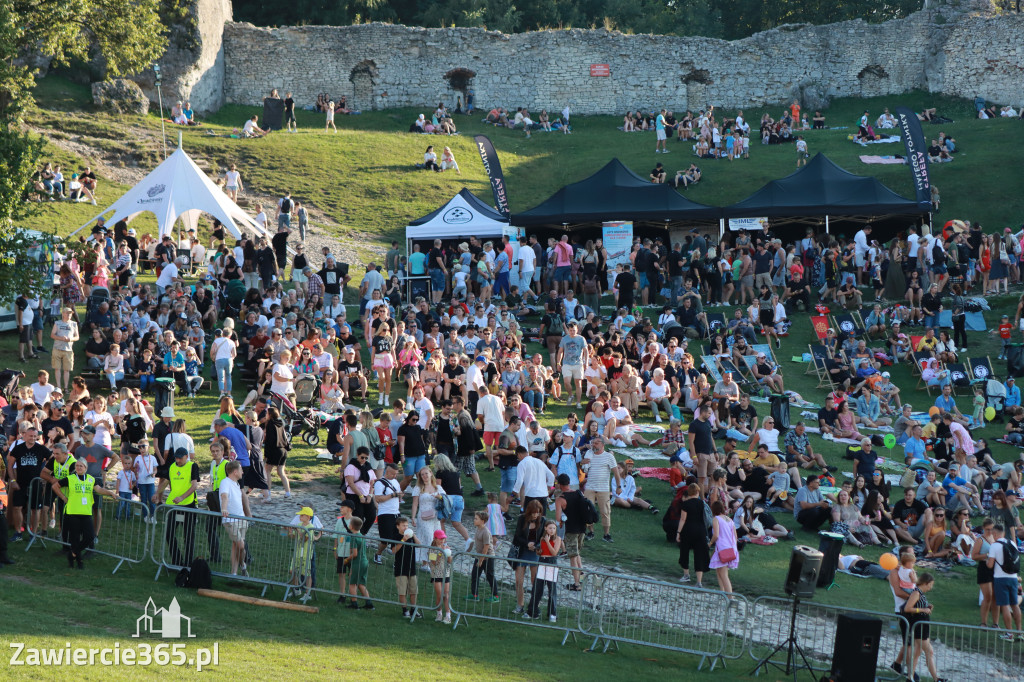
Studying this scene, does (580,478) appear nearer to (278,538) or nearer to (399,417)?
(399,417)

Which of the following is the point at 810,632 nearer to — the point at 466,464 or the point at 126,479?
the point at 466,464

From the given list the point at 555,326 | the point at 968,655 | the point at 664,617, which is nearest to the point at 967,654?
the point at 968,655

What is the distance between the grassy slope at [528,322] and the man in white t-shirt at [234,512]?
756mm

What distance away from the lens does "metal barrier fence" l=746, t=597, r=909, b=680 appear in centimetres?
1135

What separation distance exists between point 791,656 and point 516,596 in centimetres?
281

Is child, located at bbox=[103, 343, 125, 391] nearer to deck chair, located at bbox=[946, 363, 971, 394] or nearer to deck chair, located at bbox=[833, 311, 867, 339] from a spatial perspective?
deck chair, located at bbox=[833, 311, 867, 339]

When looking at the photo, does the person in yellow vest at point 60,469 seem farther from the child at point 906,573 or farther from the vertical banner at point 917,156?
the vertical banner at point 917,156

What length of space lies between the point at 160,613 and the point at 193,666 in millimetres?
1311

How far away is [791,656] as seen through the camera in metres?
11.0

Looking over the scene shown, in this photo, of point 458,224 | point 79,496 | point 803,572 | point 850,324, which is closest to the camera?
point 803,572

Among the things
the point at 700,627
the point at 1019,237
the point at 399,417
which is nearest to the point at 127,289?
the point at 399,417

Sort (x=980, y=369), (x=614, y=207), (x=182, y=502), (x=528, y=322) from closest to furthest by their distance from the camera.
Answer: (x=182, y=502)
(x=980, y=369)
(x=528, y=322)
(x=614, y=207)

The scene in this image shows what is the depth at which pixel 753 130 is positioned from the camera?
4175 cm

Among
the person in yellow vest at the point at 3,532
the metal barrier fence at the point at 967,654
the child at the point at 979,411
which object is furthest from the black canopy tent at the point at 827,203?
the person in yellow vest at the point at 3,532
